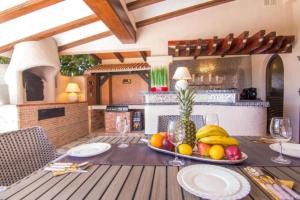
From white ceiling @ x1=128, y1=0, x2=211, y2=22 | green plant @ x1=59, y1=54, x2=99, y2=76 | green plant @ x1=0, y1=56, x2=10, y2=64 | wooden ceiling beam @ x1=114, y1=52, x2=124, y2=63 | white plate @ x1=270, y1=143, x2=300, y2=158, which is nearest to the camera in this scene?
white plate @ x1=270, y1=143, x2=300, y2=158

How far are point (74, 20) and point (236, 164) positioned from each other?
369cm

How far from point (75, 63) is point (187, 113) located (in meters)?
5.85

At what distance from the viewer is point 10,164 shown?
46.9 inches

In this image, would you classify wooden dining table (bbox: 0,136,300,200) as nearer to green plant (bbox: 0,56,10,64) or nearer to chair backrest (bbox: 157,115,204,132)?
chair backrest (bbox: 157,115,204,132)

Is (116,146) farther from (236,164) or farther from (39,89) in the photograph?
(39,89)

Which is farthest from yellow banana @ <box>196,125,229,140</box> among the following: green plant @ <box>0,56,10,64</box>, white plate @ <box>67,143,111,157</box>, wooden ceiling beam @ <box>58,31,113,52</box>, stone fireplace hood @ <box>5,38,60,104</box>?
green plant @ <box>0,56,10,64</box>

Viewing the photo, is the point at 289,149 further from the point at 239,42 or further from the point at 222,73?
the point at 222,73

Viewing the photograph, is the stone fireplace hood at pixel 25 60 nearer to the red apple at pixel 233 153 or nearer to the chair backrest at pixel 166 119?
the chair backrest at pixel 166 119

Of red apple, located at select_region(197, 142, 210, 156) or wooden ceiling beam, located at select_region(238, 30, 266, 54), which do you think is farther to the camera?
wooden ceiling beam, located at select_region(238, 30, 266, 54)

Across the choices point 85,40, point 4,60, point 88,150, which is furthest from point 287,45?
point 4,60

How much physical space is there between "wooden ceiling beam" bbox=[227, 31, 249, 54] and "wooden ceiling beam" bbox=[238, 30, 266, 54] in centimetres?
15

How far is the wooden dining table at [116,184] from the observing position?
0.73m

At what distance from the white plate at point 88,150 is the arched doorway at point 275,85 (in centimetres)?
460

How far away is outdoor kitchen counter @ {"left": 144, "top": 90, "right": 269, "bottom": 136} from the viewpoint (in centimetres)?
316
